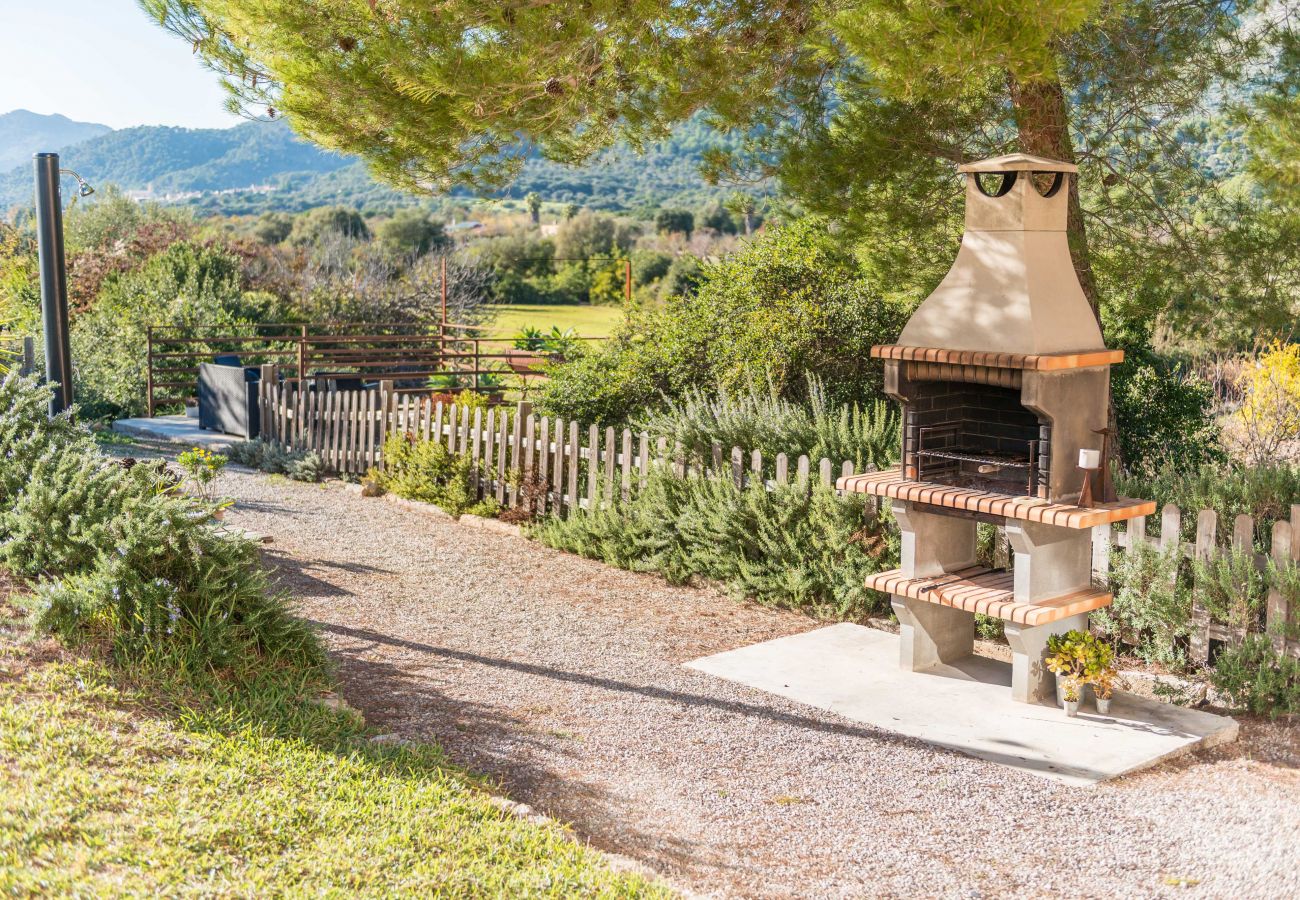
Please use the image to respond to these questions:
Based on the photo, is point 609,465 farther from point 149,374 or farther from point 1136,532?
point 149,374

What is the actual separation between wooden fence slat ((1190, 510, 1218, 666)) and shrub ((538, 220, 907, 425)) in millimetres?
4902

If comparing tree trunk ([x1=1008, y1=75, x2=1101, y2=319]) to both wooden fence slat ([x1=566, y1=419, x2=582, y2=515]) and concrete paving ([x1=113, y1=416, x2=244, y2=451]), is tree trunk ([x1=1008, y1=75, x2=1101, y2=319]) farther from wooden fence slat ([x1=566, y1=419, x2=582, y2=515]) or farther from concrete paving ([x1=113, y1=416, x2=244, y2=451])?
concrete paving ([x1=113, y1=416, x2=244, y2=451])

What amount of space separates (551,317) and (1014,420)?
45287mm

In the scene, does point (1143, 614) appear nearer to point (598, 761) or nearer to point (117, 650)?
point (598, 761)

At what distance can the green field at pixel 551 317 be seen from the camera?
45500 millimetres

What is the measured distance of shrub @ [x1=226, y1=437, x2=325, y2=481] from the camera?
12859 mm

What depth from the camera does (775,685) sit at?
6.19 metres

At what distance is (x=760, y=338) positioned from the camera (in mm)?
10945

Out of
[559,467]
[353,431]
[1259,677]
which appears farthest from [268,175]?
[1259,677]

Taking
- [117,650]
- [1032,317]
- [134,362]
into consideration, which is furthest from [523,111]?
[134,362]

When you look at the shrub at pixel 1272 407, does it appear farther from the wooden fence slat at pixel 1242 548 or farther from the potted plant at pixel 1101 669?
the potted plant at pixel 1101 669

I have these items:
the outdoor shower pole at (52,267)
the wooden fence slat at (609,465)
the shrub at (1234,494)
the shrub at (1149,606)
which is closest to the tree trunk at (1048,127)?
the shrub at (1234,494)

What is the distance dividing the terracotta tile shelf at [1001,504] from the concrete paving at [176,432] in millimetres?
10567

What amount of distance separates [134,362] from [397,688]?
15.1 meters
